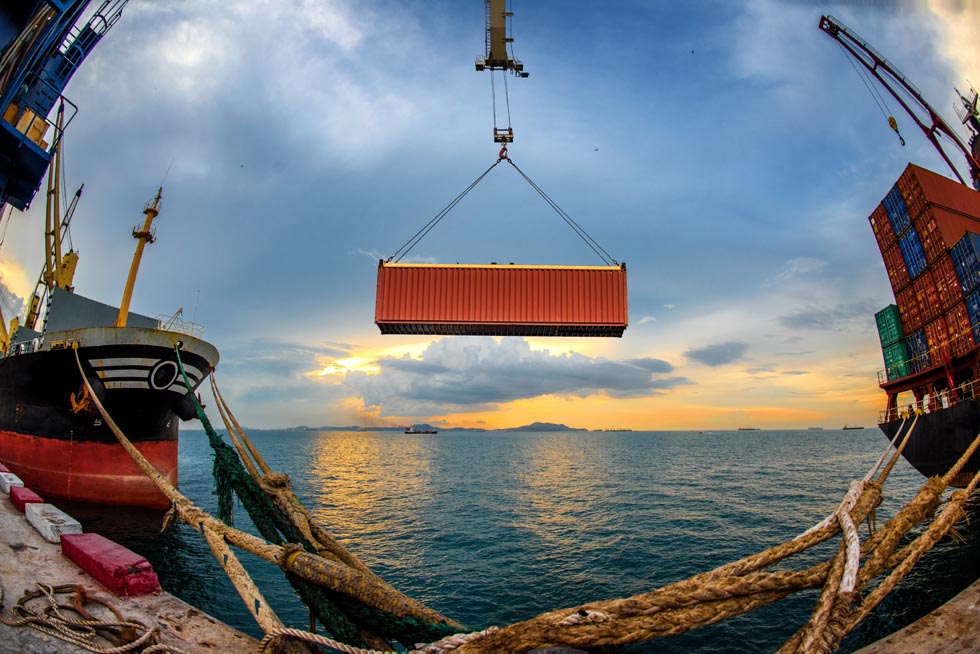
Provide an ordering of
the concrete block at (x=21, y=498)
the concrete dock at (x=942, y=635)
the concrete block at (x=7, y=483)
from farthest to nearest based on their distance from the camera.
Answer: the concrete block at (x=7, y=483) < the concrete block at (x=21, y=498) < the concrete dock at (x=942, y=635)

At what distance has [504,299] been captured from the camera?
15703 mm

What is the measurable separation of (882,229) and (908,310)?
6.09m

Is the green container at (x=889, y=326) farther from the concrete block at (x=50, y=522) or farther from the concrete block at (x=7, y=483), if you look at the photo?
the concrete block at (x=7, y=483)

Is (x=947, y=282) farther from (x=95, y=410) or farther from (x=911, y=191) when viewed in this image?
(x=95, y=410)

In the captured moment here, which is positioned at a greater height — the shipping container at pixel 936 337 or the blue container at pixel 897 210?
the blue container at pixel 897 210

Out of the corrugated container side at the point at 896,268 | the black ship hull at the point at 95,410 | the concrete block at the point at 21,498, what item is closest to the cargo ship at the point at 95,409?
the black ship hull at the point at 95,410

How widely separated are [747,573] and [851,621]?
2.01ft

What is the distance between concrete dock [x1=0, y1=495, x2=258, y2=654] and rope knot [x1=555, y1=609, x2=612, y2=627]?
3.01 meters

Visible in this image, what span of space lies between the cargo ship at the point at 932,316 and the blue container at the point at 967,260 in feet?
0.16

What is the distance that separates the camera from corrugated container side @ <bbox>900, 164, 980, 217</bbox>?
81.5 feet

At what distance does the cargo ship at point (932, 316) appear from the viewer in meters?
19.4

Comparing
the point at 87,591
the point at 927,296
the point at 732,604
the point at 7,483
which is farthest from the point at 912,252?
the point at 7,483

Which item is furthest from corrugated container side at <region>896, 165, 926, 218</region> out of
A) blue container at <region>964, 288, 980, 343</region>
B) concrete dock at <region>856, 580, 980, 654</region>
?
concrete dock at <region>856, 580, 980, 654</region>

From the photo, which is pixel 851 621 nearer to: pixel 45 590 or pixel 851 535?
pixel 851 535
